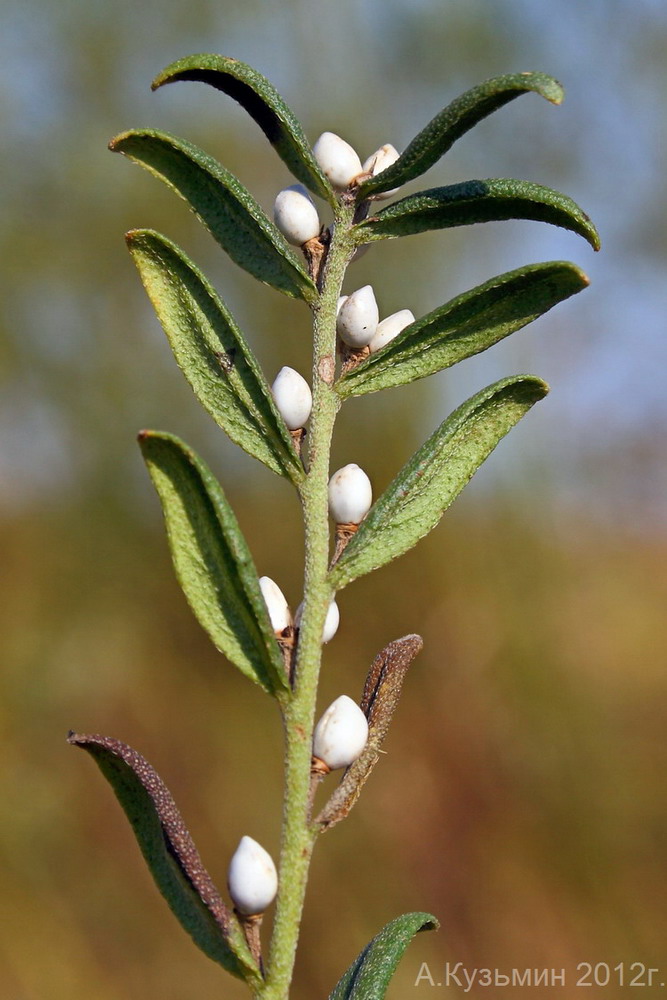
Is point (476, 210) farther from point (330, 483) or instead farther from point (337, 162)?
point (330, 483)

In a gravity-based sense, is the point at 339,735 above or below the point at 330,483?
below

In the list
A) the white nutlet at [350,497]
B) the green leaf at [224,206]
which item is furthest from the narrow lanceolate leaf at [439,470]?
the green leaf at [224,206]

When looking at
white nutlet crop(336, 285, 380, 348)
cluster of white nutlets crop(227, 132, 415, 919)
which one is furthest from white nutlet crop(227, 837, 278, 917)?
white nutlet crop(336, 285, 380, 348)

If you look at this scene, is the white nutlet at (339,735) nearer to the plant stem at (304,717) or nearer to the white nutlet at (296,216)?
the plant stem at (304,717)

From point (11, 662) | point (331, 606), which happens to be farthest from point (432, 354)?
point (11, 662)

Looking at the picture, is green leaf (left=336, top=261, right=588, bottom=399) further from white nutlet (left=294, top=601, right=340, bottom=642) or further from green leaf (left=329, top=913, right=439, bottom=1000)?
green leaf (left=329, top=913, right=439, bottom=1000)

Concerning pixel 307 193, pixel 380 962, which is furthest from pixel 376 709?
pixel 307 193
